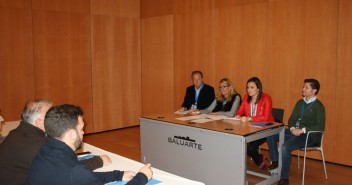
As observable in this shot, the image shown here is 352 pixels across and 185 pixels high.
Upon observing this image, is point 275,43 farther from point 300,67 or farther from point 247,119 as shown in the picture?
point 247,119

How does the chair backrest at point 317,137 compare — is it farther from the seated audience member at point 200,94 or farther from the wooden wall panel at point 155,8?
the wooden wall panel at point 155,8

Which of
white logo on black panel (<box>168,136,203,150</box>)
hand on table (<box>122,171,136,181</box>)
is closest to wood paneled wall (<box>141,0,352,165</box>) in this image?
white logo on black panel (<box>168,136,203,150</box>)

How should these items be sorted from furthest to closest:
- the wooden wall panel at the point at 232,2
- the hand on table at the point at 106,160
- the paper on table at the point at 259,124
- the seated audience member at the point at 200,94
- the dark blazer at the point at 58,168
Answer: the wooden wall panel at the point at 232,2 → the seated audience member at the point at 200,94 → the paper on table at the point at 259,124 → the hand on table at the point at 106,160 → the dark blazer at the point at 58,168

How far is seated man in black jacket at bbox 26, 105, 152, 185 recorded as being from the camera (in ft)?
5.31

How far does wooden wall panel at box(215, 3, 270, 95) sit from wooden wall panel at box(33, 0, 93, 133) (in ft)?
9.62

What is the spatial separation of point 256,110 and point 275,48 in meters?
1.57

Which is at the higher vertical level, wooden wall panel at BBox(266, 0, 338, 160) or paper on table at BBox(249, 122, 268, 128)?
wooden wall panel at BBox(266, 0, 338, 160)

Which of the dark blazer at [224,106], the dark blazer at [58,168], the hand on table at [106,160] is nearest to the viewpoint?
the dark blazer at [58,168]

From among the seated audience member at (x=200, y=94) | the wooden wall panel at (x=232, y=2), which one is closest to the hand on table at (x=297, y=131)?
the seated audience member at (x=200, y=94)

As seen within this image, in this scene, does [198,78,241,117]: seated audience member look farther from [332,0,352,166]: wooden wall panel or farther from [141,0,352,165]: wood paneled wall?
[332,0,352,166]: wooden wall panel

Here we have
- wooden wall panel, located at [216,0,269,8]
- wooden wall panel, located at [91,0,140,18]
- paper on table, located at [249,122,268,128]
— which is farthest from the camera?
wooden wall panel, located at [91,0,140,18]

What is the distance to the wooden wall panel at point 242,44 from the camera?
561cm

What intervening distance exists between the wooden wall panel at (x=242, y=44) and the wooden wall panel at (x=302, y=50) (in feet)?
0.53

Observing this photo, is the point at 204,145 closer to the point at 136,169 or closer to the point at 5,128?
the point at 136,169
